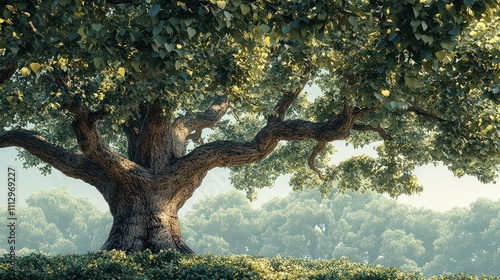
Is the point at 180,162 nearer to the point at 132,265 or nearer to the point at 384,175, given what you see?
the point at 132,265

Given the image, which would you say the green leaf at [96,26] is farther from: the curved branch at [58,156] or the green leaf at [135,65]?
the curved branch at [58,156]

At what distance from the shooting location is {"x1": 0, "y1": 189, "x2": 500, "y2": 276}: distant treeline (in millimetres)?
62375

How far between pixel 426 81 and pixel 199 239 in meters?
68.9

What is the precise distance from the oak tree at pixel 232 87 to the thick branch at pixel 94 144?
37 mm

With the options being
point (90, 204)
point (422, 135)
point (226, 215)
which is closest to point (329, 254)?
point (226, 215)

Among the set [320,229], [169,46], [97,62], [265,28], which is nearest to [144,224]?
[97,62]

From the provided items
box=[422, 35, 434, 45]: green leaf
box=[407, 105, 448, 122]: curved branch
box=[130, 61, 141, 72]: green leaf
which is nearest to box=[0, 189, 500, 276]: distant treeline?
box=[407, 105, 448, 122]: curved branch

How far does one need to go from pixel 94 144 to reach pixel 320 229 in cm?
6002

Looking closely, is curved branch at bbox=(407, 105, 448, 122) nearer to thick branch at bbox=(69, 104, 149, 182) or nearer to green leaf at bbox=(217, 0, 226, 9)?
thick branch at bbox=(69, 104, 149, 182)

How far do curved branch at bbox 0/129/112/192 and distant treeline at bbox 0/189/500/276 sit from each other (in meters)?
36.5

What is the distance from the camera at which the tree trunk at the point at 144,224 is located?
16.8 m

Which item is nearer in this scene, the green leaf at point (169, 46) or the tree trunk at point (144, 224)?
the green leaf at point (169, 46)

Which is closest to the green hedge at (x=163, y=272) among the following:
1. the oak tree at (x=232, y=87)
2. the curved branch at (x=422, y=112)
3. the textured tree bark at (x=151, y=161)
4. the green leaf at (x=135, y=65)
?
the oak tree at (x=232, y=87)

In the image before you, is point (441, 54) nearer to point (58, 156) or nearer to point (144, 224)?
point (144, 224)
